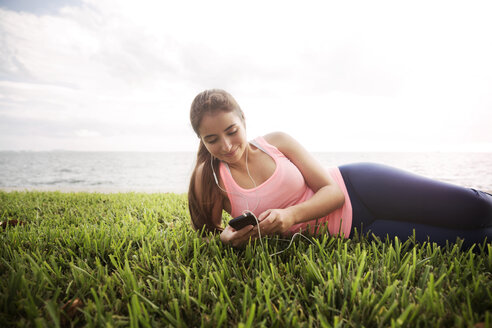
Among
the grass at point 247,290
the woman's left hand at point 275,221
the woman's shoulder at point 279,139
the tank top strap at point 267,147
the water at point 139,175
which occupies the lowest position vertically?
the water at point 139,175

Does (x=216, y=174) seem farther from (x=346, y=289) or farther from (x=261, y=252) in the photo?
(x=346, y=289)

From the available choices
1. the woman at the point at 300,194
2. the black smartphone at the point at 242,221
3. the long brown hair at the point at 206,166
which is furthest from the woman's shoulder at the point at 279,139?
the black smartphone at the point at 242,221

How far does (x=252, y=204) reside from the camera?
2.00 metres

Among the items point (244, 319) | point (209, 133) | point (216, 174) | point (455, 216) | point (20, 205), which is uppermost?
point (209, 133)

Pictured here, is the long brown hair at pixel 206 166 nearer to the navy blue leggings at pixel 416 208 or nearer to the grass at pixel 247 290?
the grass at pixel 247 290

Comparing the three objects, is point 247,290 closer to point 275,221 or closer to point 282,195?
point 275,221

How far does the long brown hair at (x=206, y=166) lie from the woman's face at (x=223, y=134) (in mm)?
52

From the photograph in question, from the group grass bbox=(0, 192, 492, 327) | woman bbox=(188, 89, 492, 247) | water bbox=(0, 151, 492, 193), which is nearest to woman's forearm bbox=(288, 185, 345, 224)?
woman bbox=(188, 89, 492, 247)

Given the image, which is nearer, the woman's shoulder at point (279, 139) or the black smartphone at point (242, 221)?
the black smartphone at point (242, 221)

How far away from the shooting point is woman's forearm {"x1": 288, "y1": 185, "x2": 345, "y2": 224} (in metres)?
1.79

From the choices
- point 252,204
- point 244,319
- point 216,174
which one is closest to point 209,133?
point 216,174

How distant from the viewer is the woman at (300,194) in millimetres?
1775

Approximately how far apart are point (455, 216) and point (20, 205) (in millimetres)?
5434

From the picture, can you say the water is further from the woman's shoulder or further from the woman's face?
the woman's shoulder
